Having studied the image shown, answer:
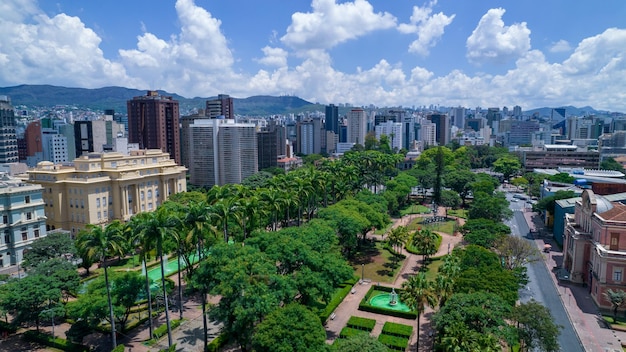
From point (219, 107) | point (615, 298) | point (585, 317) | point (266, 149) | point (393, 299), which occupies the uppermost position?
point (219, 107)

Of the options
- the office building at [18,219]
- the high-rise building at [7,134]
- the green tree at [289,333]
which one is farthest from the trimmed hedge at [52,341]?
the high-rise building at [7,134]

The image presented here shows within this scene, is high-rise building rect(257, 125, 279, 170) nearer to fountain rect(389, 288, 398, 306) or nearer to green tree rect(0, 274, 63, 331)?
fountain rect(389, 288, 398, 306)

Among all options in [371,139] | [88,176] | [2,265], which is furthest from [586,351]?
[371,139]

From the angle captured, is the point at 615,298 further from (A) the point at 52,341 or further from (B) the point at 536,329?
(A) the point at 52,341

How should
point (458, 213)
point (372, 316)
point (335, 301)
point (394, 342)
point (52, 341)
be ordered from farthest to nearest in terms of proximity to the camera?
point (458, 213), point (335, 301), point (372, 316), point (394, 342), point (52, 341)

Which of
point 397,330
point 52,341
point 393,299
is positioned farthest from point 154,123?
point 397,330

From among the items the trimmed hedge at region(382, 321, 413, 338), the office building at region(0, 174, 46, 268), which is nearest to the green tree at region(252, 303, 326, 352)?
the trimmed hedge at region(382, 321, 413, 338)
